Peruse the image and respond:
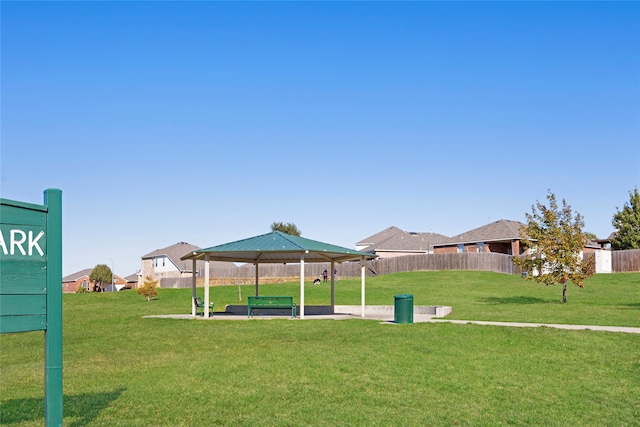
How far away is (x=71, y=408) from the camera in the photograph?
980cm

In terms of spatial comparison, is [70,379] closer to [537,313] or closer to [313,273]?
[537,313]

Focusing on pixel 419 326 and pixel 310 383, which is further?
pixel 419 326

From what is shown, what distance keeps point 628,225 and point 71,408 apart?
70269mm

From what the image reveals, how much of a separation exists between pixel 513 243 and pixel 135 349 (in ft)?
176

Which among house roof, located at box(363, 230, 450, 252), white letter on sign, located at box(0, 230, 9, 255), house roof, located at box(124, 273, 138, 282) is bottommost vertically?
house roof, located at box(124, 273, 138, 282)

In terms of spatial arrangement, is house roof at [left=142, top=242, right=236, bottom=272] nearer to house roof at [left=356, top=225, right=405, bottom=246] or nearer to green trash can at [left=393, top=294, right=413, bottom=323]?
house roof at [left=356, top=225, right=405, bottom=246]

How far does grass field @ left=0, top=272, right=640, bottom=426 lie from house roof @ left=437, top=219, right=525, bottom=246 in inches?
1707

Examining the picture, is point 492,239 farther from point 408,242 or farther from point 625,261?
point 408,242

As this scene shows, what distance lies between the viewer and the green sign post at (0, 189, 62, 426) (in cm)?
610

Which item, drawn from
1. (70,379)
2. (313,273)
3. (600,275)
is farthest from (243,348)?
(313,273)

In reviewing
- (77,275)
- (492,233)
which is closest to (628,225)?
(492,233)

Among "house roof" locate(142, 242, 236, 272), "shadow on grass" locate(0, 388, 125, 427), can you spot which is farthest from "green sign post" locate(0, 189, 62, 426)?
"house roof" locate(142, 242, 236, 272)

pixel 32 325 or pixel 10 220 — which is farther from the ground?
pixel 10 220

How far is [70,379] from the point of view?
12.2 m
